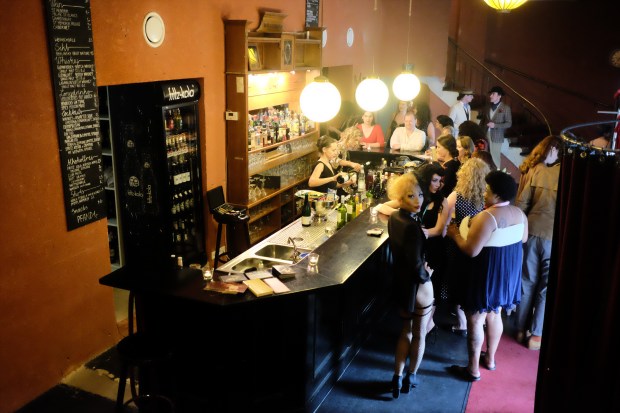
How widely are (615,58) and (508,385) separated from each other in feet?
26.7

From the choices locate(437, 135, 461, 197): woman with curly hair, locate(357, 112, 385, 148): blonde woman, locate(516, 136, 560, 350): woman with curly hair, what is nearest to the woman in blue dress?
locate(516, 136, 560, 350): woman with curly hair

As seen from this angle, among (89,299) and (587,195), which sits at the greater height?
(587,195)

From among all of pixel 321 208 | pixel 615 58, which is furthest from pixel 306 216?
pixel 615 58

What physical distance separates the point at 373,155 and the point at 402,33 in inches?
219

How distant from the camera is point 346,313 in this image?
4629 mm

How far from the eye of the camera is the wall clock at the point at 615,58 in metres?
10.2

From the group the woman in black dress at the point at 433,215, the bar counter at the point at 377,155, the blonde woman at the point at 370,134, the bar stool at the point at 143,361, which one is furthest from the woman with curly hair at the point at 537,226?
the blonde woman at the point at 370,134

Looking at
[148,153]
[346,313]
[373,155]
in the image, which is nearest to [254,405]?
[346,313]

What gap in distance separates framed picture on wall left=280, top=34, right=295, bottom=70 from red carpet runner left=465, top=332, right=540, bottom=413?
428 cm

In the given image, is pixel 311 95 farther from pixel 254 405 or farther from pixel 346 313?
pixel 254 405

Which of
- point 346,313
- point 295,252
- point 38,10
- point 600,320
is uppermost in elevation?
point 38,10

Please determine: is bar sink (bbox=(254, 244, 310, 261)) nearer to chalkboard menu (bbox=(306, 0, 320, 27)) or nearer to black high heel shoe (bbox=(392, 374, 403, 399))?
black high heel shoe (bbox=(392, 374, 403, 399))

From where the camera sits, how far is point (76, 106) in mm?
4367

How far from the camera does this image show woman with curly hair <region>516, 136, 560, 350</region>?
5035mm
